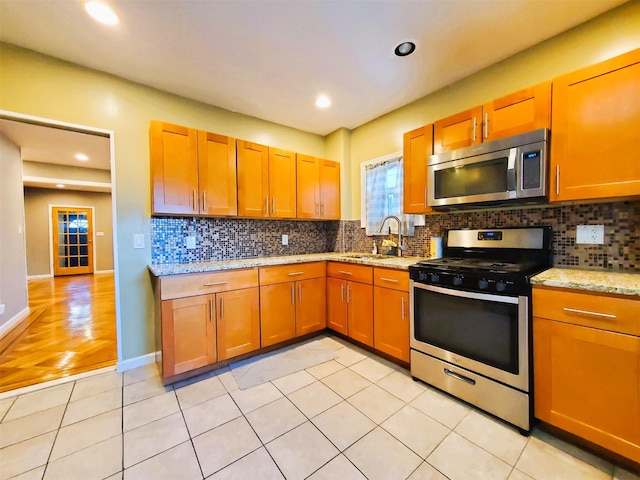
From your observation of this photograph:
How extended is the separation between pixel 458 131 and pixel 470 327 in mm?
1520

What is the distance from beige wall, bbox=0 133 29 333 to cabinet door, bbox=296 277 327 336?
11.4 ft

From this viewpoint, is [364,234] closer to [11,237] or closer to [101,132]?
[101,132]

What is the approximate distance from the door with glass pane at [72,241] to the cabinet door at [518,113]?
9.59 m

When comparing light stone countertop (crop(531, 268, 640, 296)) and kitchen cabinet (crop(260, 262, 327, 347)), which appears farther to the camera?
kitchen cabinet (crop(260, 262, 327, 347))

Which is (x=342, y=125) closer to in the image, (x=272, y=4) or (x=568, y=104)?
(x=272, y=4)

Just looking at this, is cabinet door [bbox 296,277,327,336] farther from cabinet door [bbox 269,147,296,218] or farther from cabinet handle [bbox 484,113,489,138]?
cabinet handle [bbox 484,113,489,138]

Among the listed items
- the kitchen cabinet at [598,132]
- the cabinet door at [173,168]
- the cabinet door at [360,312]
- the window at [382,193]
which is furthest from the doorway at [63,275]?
the kitchen cabinet at [598,132]

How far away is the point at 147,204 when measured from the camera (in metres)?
2.40

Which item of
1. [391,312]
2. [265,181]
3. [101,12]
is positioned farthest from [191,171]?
[391,312]

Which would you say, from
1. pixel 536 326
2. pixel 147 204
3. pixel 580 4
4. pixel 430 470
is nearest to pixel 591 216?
pixel 536 326

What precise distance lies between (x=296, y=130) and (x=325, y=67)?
132 centimetres

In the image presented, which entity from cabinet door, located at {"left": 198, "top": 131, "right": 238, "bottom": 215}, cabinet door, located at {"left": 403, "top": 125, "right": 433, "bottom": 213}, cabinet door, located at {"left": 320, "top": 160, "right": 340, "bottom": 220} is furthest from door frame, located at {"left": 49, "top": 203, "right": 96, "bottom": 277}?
cabinet door, located at {"left": 403, "top": 125, "right": 433, "bottom": 213}

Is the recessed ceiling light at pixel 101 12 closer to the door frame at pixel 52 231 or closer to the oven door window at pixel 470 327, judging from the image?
the oven door window at pixel 470 327

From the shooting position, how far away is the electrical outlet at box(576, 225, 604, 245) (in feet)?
5.56
